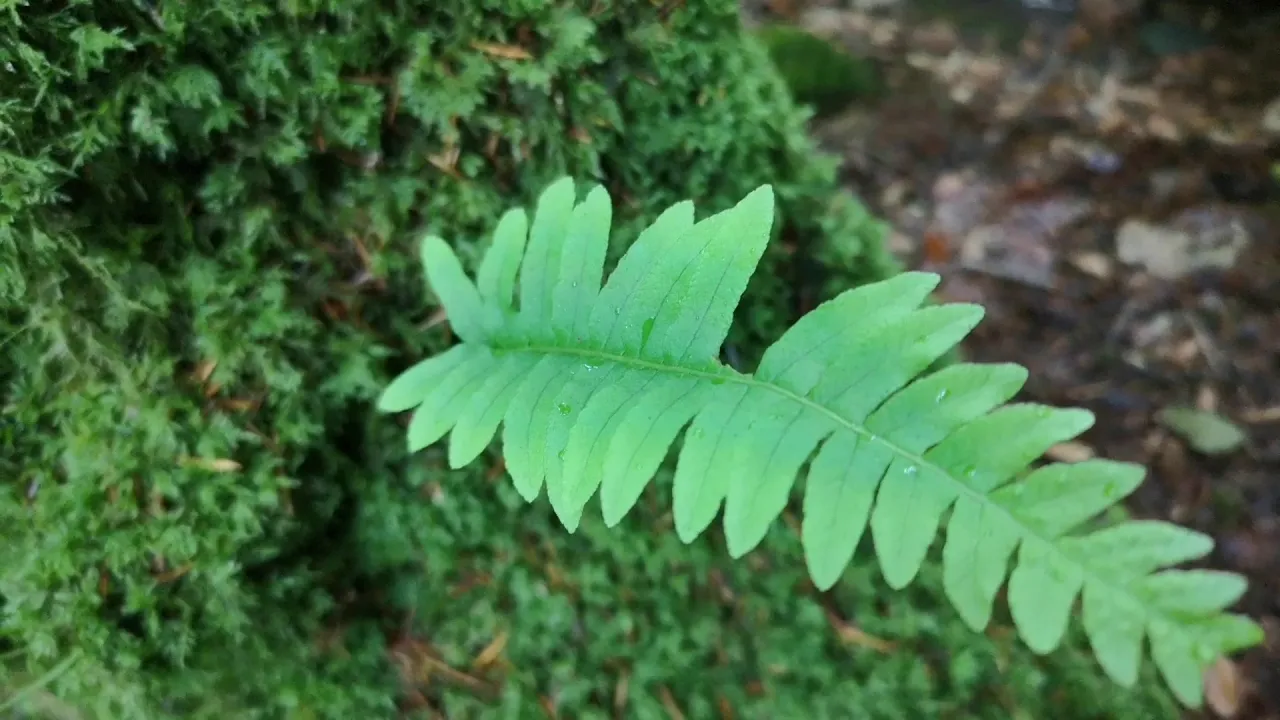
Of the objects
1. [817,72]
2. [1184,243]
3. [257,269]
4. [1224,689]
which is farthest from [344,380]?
[1184,243]

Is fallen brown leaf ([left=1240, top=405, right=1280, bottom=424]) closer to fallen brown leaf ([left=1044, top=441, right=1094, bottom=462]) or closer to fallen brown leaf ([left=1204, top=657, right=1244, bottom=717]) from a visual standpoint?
fallen brown leaf ([left=1044, top=441, right=1094, bottom=462])

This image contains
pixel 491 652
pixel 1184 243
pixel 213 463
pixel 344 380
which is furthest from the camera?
pixel 1184 243

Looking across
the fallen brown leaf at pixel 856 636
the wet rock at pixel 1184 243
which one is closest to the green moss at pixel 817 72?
the wet rock at pixel 1184 243

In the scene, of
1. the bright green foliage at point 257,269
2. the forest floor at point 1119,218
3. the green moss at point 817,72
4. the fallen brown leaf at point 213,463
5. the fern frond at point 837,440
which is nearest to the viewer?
the fern frond at point 837,440

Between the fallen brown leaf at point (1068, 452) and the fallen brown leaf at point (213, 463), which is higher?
the fallen brown leaf at point (213, 463)

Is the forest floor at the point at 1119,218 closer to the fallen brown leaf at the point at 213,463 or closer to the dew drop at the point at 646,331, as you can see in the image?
the dew drop at the point at 646,331

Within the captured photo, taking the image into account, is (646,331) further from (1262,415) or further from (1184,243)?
(1184,243)

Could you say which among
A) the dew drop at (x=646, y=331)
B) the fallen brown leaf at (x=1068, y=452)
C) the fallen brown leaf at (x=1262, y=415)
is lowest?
the fallen brown leaf at (x=1068, y=452)

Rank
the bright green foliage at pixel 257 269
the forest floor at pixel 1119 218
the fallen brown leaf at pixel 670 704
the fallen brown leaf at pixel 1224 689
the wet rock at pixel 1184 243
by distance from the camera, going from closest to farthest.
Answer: the bright green foliage at pixel 257 269 < the fallen brown leaf at pixel 670 704 < the fallen brown leaf at pixel 1224 689 < the forest floor at pixel 1119 218 < the wet rock at pixel 1184 243

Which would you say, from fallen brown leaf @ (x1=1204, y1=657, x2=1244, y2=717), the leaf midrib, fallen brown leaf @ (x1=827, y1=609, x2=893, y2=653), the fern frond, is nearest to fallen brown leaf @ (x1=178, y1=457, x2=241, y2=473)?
the fern frond
